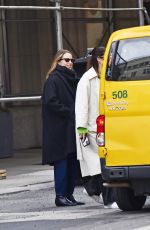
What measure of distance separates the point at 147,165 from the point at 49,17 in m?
12.8

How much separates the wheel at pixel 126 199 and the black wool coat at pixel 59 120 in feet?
4.15

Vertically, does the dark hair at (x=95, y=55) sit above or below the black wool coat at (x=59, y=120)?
above

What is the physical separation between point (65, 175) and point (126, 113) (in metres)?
2.01

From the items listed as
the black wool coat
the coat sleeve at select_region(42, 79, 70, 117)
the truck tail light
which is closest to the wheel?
the truck tail light

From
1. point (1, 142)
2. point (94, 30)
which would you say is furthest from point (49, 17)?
point (1, 142)

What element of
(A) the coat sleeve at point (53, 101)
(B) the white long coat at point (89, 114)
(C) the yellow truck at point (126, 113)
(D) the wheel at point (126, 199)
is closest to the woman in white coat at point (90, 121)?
(B) the white long coat at point (89, 114)

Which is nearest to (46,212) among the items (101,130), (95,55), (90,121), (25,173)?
(90,121)

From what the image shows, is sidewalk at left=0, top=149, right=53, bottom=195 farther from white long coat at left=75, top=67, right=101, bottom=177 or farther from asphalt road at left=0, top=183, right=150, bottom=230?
white long coat at left=75, top=67, right=101, bottom=177

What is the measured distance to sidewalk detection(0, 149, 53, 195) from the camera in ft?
48.2

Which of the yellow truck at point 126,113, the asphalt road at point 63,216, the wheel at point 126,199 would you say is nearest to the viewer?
the asphalt road at point 63,216

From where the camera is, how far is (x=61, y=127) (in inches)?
460

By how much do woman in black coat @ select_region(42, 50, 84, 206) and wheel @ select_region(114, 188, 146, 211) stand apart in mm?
1167

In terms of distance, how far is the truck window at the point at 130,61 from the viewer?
1009 centimetres

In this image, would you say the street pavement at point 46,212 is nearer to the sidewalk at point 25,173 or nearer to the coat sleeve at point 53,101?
the sidewalk at point 25,173
